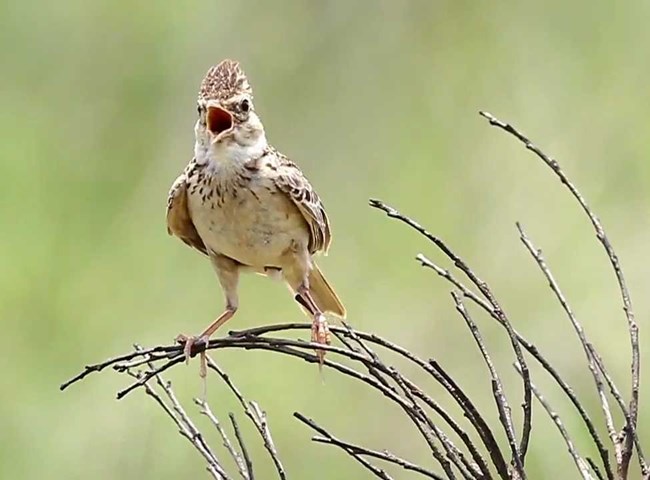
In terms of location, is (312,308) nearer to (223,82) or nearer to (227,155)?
(227,155)

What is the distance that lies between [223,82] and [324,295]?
57cm

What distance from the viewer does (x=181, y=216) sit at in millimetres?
1871

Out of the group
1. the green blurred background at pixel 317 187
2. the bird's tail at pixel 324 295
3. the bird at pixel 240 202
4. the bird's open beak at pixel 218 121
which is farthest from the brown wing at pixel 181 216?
the green blurred background at pixel 317 187

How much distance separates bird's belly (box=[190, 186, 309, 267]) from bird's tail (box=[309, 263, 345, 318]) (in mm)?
208

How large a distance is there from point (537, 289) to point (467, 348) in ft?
0.74

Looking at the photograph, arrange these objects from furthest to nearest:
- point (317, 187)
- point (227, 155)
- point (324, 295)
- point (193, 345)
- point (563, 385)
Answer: point (317, 187)
point (324, 295)
point (227, 155)
point (193, 345)
point (563, 385)

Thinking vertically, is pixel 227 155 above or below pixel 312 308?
above

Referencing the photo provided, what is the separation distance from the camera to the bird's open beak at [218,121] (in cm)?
174

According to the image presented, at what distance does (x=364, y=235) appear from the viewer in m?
2.80

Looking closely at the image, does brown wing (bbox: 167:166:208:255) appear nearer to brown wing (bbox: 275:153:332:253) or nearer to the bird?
the bird

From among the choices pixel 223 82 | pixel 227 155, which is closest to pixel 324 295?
pixel 227 155

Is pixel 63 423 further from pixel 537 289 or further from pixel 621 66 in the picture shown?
pixel 621 66

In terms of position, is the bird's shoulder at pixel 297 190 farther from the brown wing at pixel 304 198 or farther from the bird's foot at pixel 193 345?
the bird's foot at pixel 193 345

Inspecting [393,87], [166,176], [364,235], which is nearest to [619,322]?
[364,235]
